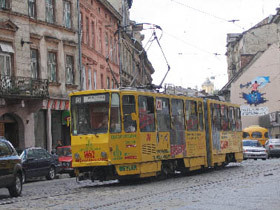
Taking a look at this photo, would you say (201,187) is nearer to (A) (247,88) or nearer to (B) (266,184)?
(B) (266,184)

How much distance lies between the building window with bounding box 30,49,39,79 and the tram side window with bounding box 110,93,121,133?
15525 millimetres

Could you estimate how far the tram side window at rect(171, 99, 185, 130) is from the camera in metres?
24.2

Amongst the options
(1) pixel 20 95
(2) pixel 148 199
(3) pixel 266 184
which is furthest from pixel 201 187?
(1) pixel 20 95

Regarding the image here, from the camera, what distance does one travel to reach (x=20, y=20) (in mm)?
34312

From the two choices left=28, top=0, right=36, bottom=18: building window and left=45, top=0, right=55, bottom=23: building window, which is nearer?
left=28, top=0, right=36, bottom=18: building window

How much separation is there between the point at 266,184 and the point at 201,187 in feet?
6.18

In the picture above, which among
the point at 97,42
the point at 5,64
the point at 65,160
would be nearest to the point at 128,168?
the point at 65,160

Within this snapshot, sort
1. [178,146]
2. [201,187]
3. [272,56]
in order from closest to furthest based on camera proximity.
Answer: [201,187], [178,146], [272,56]

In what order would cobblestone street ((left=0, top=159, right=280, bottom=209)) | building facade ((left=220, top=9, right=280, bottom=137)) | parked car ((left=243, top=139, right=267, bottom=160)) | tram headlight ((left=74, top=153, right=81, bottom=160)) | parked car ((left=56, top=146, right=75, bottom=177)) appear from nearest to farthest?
cobblestone street ((left=0, top=159, right=280, bottom=209))
tram headlight ((left=74, top=153, right=81, bottom=160))
parked car ((left=56, top=146, right=75, bottom=177))
parked car ((left=243, top=139, right=267, bottom=160))
building facade ((left=220, top=9, right=280, bottom=137))

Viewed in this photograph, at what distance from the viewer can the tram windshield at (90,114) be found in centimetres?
2086

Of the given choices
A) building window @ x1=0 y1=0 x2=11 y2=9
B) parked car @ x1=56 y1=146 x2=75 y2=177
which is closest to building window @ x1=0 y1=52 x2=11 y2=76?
building window @ x1=0 y1=0 x2=11 y2=9

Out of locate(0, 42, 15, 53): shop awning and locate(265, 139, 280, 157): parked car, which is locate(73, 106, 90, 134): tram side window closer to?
locate(0, 42, 15, 53): shop awning

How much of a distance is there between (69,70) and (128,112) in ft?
65.2

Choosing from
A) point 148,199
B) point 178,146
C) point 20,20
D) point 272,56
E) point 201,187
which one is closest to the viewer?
point 148,199
